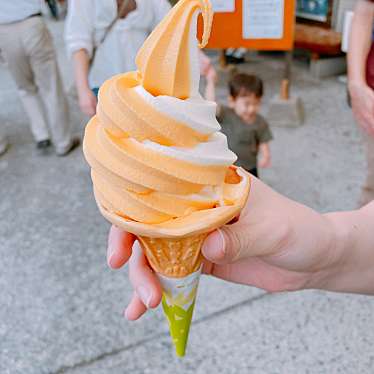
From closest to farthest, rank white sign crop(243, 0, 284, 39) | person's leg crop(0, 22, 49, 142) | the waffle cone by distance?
the waffle cone, white sign crop(243, 0, 284, 39), person's leg crop(0, 22, 49, 142)

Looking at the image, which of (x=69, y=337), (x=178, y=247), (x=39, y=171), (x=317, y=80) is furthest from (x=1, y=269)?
(x=317, y=80)

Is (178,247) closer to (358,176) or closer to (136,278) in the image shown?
(136,278)

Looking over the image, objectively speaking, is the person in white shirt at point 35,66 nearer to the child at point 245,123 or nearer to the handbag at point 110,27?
the handbag at point 110,27

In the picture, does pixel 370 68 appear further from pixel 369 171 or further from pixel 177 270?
pixel 177 270

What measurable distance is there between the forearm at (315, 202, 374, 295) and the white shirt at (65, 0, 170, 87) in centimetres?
140

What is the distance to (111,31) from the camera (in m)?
2.50

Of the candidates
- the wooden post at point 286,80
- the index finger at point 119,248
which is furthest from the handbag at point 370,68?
the wooden post at point 286,80

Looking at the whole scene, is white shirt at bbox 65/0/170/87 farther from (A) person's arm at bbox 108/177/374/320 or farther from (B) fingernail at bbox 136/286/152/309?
(B) fingernail at bbox 136/286/152/309

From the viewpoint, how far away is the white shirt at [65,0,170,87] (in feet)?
7.77

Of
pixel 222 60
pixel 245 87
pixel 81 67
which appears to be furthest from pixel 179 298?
pixel 222 60

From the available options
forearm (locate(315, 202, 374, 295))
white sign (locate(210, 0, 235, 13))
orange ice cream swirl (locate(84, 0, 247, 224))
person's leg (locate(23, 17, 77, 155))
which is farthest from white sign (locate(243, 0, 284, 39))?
person's leg (locate(23, 17, 77, 155))

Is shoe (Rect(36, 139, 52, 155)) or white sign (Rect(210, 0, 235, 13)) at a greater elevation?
white sign (Rect(210, 0, 235, 13))

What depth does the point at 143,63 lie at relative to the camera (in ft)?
4.11

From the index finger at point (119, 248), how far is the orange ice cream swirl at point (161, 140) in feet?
0.64
